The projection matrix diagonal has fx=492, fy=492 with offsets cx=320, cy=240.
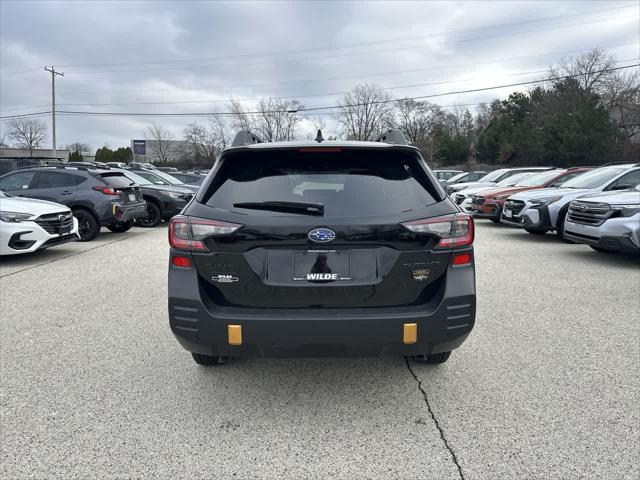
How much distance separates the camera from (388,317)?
2.75 m

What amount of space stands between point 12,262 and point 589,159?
131 feet

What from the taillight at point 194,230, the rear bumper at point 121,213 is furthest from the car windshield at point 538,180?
the taillight at point 194,230

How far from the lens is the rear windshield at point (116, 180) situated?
11034 millimetres

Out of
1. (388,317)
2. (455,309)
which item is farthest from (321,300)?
(455,309)

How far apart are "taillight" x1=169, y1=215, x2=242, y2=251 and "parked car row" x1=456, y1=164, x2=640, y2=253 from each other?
4.80m

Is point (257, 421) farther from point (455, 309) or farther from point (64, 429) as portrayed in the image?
point (455, 309)

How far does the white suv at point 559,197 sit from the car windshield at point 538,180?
6.06ft

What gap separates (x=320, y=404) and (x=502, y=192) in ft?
37.0

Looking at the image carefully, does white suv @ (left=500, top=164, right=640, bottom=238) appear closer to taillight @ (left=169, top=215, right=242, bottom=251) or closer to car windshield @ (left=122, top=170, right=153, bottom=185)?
taillight @ (left=169, top=215, right=242, bottom=251)

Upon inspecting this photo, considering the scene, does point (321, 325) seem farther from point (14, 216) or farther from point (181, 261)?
point (14, 216)

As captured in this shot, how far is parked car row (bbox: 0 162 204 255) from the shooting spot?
26.1ft

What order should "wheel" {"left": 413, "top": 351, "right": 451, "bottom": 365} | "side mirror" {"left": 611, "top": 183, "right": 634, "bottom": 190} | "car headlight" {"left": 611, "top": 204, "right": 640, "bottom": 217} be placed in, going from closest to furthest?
1. "wheel" {"left": 413, "top": 351, "right": 451, "bottom": 365}
2. "car headlight" {"left": 611, "top": 204, "right": 640, "bottom": 217}
3. "side mirror" {"left": 611, "top": 183, "right": 634, "bottom": 190}

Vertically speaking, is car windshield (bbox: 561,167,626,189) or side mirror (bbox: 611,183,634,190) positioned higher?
car windshield (bbox: 561,167,626,189)

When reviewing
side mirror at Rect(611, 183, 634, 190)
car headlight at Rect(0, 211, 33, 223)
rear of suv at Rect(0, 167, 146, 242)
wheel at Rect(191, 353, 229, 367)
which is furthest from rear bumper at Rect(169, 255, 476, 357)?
rear of suv at Rect(0, 167, 146, 242)
